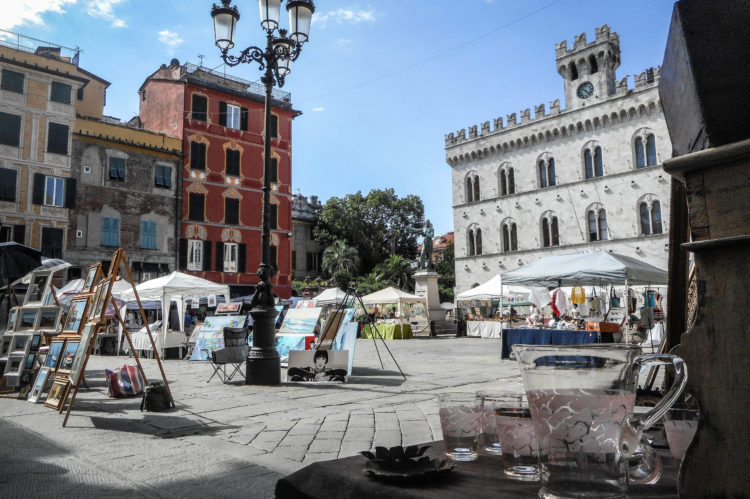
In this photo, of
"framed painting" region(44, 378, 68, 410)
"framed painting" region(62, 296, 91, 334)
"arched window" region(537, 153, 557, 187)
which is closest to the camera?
"framed painting" region(44, 378, 68, 410)

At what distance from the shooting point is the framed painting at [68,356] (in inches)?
228

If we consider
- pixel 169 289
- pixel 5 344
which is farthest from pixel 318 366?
pixel 169 289

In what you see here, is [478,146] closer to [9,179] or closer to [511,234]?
[511,234]

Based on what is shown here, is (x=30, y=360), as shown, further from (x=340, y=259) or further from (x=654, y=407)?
(x=340, y=259)

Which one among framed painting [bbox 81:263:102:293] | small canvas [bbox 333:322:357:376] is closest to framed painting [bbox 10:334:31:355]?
framed painting [bbox 81:263:102:293]

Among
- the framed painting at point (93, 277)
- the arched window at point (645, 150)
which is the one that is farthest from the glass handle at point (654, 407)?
the arched window at point (645, 150)

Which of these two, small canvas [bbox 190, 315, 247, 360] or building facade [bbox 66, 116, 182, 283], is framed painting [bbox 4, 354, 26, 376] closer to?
small canvas [bbox 190, 315, 247, 360]

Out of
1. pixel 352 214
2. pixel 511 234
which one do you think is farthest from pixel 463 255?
pixel 352 214

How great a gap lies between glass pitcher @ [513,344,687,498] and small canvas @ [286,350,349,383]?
7.57 meters

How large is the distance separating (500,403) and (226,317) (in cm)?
1121

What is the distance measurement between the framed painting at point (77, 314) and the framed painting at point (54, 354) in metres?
0.17

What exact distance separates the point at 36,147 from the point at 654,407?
26996mm

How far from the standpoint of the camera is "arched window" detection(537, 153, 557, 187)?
35.9m

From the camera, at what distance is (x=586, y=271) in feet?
34.2
